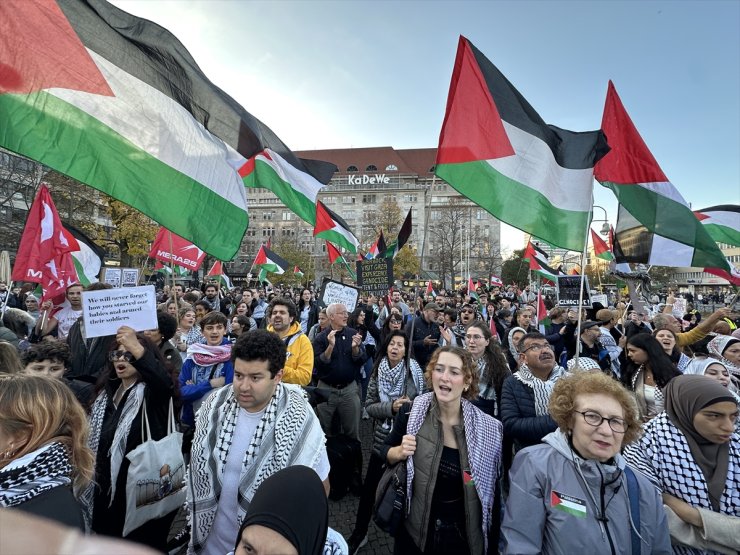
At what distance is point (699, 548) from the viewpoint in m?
2.09

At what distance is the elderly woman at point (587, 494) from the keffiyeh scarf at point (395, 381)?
2190 mm

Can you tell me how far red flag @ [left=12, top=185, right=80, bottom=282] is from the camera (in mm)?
5465

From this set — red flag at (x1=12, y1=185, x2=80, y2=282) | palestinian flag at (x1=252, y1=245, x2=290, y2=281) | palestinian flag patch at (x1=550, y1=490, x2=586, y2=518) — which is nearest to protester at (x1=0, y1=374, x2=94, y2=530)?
palestinian flag patch at (x1=550, y1=490, x2=586, y2=518)

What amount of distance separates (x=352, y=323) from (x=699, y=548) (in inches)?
228

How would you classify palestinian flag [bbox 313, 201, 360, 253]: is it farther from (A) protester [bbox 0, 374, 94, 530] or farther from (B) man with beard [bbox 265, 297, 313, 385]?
(A) protester [bbox 0, 374, 94, 530]

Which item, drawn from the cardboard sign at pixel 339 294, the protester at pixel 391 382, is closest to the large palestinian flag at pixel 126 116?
the protester at pixel 391 382

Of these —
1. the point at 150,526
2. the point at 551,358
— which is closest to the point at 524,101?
the point at 551,358

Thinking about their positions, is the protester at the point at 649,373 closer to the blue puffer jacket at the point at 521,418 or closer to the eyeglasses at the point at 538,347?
the eyeglasses at the point at 538,347

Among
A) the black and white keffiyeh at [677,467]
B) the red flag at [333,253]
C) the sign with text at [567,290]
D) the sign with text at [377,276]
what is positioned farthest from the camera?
the red flag at [333,253]

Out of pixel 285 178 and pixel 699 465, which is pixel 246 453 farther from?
pixel 285 178

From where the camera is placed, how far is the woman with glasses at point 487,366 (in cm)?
398

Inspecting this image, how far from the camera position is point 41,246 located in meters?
5.59

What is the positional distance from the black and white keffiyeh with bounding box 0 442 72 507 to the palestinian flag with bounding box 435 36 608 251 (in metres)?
3.56

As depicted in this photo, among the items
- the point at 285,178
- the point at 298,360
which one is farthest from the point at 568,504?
the point at 285,178
